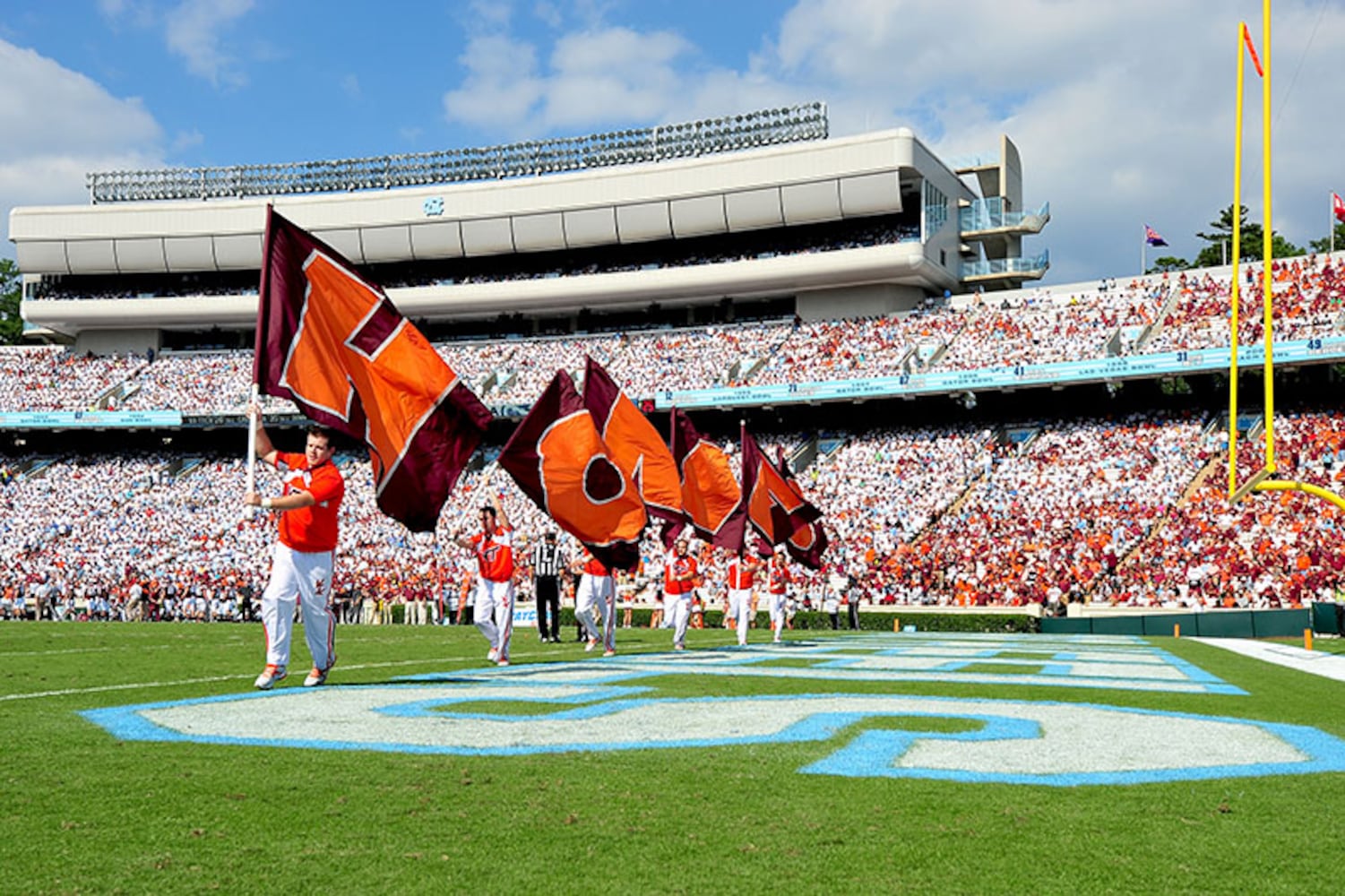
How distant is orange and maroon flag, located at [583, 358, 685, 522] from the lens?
16422 millimetres

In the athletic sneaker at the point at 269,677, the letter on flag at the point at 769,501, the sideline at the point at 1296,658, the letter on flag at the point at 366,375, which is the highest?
the letter on flag at the point at 366,375

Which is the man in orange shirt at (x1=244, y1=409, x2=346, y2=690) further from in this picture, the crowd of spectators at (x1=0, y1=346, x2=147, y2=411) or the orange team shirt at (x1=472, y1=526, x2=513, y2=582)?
the crowd of spectators at (x1=0, y1=346, x2=147, y2=411)

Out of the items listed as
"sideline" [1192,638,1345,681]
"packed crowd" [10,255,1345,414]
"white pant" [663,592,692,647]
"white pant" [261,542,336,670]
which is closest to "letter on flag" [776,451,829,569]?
"white pant" [663,592,692,647]

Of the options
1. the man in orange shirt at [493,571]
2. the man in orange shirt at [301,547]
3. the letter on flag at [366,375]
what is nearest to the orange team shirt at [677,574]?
the man in orange shirt at [493,571]

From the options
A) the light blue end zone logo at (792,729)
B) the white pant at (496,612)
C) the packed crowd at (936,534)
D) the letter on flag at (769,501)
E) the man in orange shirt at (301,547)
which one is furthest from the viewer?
the packed crowd at (936,534)

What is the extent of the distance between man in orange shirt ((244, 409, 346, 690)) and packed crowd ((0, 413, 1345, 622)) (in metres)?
23.8

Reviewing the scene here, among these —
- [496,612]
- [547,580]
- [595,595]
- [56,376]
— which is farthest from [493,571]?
[56,376]

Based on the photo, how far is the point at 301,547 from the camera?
9305 mm

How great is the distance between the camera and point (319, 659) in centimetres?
967

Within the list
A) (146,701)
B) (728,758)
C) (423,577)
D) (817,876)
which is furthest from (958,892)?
(423,577)

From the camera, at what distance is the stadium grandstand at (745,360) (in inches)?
1396

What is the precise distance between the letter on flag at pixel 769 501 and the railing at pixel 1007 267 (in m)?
32.8

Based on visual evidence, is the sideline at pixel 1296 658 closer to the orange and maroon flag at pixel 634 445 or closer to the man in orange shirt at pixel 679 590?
the man in orange shirt at pixel 679 590

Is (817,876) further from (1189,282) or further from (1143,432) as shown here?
(1189,282)
